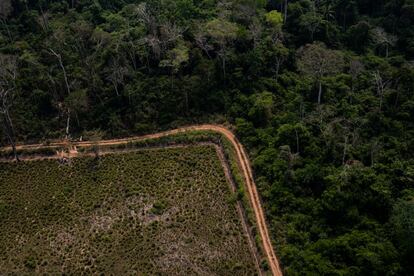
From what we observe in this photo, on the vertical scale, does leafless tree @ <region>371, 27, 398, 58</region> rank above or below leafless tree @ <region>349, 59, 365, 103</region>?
above

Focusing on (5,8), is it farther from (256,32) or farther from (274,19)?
(274,19)

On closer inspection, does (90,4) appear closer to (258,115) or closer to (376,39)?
(258,115)

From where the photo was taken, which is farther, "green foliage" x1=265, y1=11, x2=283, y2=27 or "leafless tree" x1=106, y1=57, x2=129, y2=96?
"green foliage" x1=265, y1=11, x2=283, y2=27

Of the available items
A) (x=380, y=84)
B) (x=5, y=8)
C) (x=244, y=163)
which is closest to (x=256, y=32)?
(x=380, y=84)

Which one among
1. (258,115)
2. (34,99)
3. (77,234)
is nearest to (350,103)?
(258,115)

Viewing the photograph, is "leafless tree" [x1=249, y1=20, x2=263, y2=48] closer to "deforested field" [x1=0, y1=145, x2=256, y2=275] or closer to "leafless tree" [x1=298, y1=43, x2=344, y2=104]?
"leafless tree" [x1=298, y1=43, x2=344, y2=104]

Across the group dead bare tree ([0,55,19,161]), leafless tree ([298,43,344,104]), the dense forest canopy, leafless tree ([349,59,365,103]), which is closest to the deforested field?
dead bare tree ([0,55,19,161])
